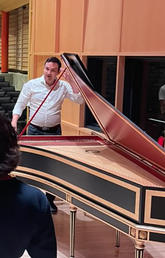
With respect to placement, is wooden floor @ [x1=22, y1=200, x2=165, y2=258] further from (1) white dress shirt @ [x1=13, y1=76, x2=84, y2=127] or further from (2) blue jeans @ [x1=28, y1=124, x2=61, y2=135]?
(1) white dress shirt @ [x1=13, y1=76, x2=84, y2=127]

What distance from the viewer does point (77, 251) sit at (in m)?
3.22

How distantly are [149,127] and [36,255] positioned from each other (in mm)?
3359

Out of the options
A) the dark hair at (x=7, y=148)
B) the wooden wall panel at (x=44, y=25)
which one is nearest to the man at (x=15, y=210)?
the dark hair at (x=7, y=148)

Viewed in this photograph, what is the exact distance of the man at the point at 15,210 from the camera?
3.93ft

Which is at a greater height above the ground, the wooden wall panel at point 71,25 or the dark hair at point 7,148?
the wooden wall panel at point 71,25

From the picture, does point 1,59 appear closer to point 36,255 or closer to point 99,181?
point 99,181

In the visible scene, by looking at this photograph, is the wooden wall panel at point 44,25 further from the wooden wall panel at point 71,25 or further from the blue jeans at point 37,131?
the blue jeans at point 37,131

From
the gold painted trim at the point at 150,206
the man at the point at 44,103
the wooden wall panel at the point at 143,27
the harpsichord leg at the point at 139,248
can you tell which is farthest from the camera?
the man at the point at 44,103

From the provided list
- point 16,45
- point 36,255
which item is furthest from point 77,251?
point 16,45

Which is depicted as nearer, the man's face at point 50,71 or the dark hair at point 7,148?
the dark hair at point 7,148

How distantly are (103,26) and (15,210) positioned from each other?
12.8 ft

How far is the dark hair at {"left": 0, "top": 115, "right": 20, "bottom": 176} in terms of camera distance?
3.88ft

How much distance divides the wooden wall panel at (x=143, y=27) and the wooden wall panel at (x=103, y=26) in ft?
0.48

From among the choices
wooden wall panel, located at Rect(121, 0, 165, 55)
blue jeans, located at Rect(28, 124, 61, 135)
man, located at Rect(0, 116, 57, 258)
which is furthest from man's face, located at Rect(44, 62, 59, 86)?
man, located at Rect(0, 116, 57, 258)
